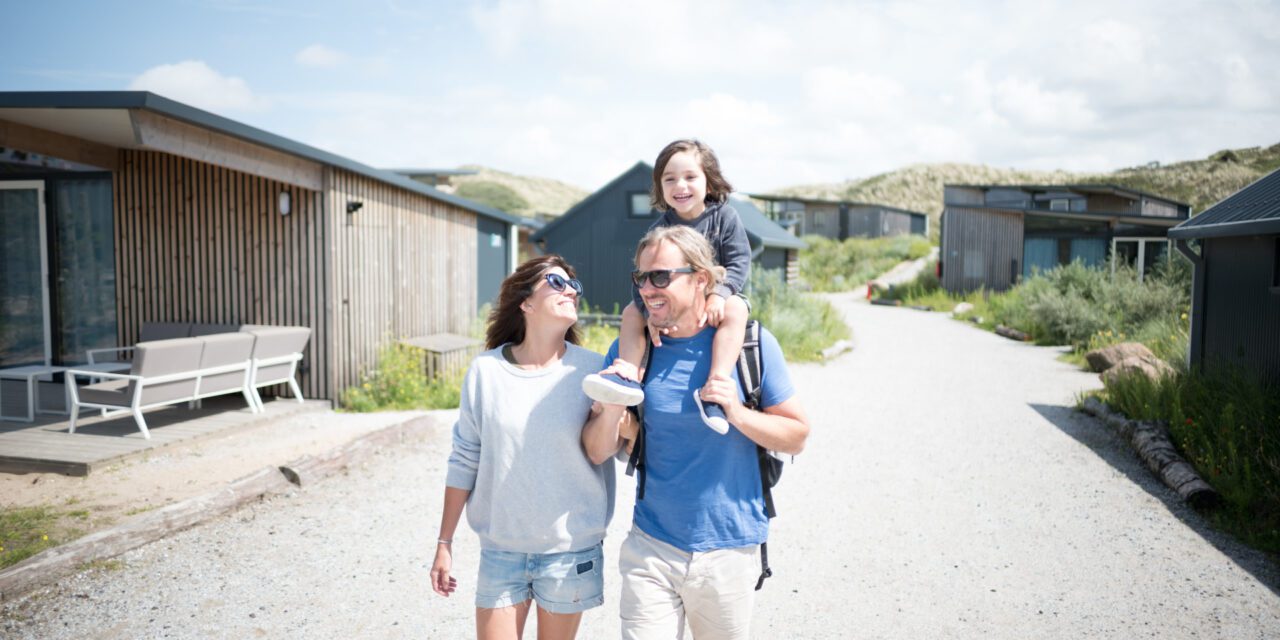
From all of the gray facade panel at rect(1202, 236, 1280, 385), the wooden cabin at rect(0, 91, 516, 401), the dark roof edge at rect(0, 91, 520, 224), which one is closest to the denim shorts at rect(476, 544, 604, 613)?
the dark roof edge at rect(0, 91, 520, 224)

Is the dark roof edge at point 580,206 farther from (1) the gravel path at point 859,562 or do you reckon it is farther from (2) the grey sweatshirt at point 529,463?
(2) the grey sweatshirt at point 529,463

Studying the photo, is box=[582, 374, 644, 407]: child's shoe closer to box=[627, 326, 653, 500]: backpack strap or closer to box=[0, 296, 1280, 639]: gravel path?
box=[627, 326, 653, 500]: backpack strap

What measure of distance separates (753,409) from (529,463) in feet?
2.27

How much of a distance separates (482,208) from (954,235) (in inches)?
819

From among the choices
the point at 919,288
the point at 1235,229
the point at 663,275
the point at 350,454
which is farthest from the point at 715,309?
the point at 919,288

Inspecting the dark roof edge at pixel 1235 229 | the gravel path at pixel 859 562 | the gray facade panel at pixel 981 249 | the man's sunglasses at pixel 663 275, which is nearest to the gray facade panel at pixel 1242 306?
the dark roof edge at pixel 1235 229

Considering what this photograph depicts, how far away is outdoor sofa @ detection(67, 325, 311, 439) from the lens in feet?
23.7

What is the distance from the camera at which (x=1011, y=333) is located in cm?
1845

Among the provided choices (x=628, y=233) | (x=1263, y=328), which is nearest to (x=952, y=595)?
(x=1263, y=328)

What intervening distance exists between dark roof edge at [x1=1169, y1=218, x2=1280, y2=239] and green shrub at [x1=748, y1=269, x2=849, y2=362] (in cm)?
688

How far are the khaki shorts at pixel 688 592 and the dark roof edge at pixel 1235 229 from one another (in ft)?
20.8

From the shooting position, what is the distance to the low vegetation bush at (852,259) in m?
40.4

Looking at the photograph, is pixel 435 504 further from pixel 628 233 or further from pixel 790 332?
pixel 628 233

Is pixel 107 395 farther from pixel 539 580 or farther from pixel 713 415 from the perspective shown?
pixel 713 415
